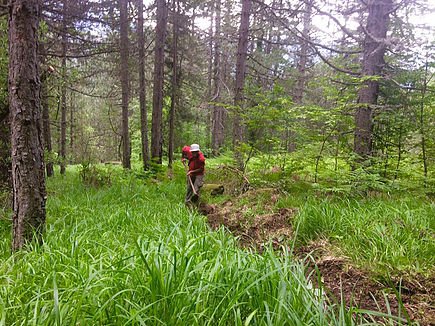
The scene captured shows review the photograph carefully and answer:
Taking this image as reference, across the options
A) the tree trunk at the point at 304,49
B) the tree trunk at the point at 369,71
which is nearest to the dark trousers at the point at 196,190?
the tree trunk at the point at 369,71

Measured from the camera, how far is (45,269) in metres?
2.35

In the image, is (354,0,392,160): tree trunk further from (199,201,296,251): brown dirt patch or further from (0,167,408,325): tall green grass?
(0,167,408,325): tall green grass

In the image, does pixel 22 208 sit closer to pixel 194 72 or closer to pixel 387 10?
pixel 387 10

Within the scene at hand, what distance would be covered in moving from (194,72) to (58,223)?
15480 millimetres

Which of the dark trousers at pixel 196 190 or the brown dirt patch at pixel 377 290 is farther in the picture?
the dark trousers at pixel 196 190

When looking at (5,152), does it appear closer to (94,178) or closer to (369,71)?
(94,178)

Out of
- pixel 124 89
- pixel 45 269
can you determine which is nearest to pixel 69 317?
pixel 45 269

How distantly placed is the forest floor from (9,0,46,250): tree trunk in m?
2.37

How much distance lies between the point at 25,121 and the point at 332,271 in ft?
12.1

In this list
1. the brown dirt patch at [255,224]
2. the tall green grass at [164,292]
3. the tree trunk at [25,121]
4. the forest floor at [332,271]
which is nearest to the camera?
the tall green grass at [164,292]

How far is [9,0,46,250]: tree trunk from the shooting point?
271 centimetres

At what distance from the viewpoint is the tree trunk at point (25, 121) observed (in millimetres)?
2709

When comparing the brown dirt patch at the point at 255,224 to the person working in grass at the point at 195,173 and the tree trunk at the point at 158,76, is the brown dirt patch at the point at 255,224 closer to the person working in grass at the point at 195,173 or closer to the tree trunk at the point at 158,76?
the person working in grass at the point at 195,173

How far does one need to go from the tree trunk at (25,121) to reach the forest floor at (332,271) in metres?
2.37
